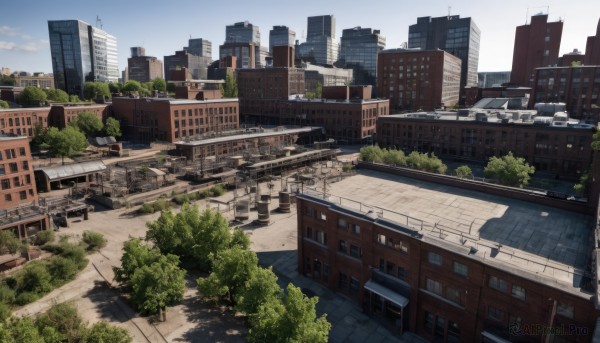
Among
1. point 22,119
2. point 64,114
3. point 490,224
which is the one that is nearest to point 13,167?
point 22,119

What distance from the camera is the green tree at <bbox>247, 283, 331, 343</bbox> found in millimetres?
27312

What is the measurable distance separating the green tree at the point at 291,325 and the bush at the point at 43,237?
1435 inches

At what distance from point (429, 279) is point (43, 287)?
1503 inches

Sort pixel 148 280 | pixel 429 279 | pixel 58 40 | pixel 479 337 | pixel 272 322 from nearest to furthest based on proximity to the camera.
→ pixel 272 322
pixel 479 337
pixel 429 279
pixel 148 280
pixel 58 40

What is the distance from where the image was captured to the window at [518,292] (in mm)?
27109

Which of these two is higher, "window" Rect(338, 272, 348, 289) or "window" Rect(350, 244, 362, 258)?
"window" Rect(350, 244, 362, 258)

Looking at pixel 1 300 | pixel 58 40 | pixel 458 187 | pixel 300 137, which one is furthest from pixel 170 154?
pixel 58 40

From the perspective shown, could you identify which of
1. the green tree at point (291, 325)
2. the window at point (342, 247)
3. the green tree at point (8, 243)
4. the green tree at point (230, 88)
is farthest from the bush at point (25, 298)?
the green tree at point (230, 88)

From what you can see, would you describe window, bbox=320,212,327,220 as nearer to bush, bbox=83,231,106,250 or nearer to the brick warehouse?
the brick warehouse

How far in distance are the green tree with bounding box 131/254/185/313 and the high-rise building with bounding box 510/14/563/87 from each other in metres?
160

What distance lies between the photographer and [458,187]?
46.8 meters

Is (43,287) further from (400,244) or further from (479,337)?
(479,337)

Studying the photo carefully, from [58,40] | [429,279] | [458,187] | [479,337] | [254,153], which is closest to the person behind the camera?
[479,337]

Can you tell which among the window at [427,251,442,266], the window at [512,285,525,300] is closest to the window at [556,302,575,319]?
the window at [512,285,525,300]
